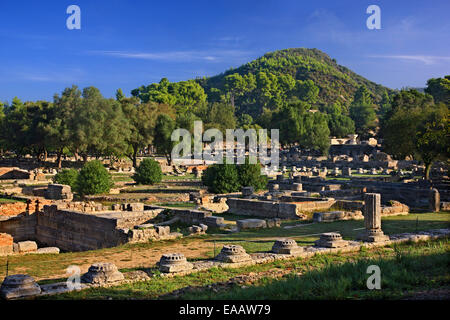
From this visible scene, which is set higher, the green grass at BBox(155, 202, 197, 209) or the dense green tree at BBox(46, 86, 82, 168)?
the dense green tree at BBox(46, 86, 82, 168)

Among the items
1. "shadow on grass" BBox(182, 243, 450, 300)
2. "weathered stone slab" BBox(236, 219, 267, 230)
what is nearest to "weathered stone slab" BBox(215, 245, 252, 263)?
"shadow on grass" BBox(182, 243, 450, 300)

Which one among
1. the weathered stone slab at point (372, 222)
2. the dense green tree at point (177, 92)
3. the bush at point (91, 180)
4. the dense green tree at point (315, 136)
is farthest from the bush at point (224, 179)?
the dense green tree at point (177, 92)

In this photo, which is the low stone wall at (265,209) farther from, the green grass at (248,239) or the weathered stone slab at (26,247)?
the weathered stone slab at (26,247)

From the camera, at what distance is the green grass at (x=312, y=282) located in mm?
9203

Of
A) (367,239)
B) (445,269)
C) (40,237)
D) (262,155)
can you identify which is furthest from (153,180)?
(262,155)

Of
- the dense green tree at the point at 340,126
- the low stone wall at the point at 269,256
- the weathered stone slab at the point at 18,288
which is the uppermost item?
the dense green tree at the point at 340,126

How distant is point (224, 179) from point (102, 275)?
2159cm

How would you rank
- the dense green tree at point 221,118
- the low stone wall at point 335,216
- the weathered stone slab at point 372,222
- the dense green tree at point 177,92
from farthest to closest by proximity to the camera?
the dense green tree at point 177,92 < the dense green tree at point 221,118 < the low stone wall at point 335,216 < the weathered stone slab at point 372,222

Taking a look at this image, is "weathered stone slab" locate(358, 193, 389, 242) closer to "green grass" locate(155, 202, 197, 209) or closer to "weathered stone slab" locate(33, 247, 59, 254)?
"weathered stone slab" locate(33, 247, 59, 254)

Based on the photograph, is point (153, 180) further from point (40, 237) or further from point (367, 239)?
point (367, 239)

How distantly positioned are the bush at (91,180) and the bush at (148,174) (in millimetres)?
7412

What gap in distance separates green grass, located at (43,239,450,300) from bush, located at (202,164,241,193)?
19.5 meters

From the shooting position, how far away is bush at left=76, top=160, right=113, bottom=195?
32.4 m
